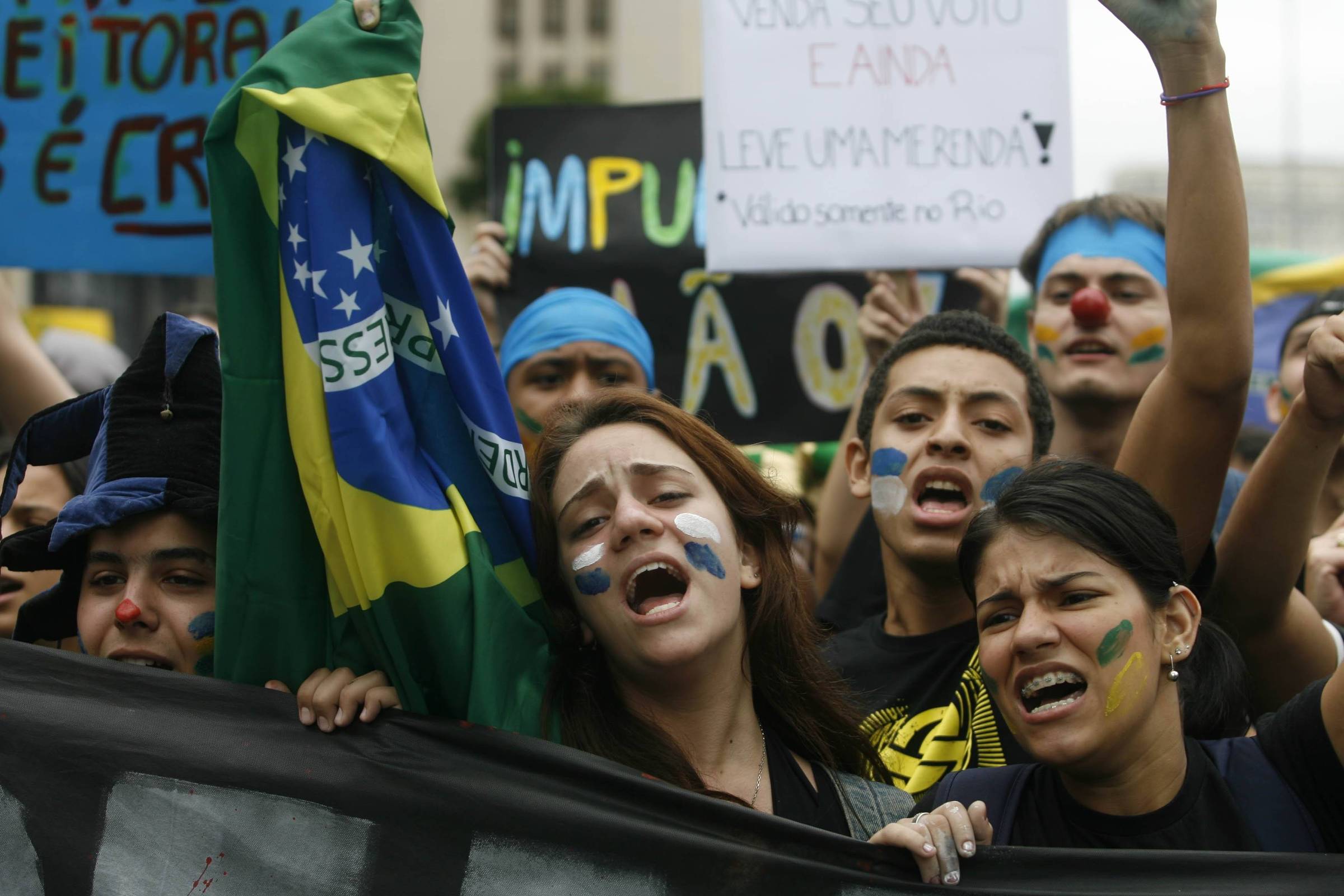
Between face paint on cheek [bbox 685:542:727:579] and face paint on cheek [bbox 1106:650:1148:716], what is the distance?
0.64 metres

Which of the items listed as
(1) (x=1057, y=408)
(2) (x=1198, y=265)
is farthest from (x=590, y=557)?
(1) (x=1057, y=408)

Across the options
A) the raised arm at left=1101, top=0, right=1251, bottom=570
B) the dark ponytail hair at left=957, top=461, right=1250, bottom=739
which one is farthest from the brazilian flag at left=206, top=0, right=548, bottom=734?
the raised arm at left=1101, top=0, right=1251, bottom=570

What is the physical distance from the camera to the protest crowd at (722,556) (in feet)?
6.68

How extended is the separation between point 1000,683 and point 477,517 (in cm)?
85

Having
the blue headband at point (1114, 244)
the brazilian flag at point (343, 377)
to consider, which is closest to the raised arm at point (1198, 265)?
the blue headband at point (1114, 244)

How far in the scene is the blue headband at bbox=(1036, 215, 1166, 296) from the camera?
3.56 meters

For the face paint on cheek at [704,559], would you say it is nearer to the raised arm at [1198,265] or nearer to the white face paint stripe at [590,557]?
the white face paint stripe at [590,557]

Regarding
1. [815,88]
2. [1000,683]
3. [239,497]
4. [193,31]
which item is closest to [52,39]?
[193,31]

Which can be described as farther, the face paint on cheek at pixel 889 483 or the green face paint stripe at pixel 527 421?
the green face paint stripe at pixel 527 421

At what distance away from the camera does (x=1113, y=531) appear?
215cm

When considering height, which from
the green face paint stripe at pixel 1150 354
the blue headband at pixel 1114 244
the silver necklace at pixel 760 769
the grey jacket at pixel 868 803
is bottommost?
the grey jacket at pixel 868 803

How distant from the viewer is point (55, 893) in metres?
2.00

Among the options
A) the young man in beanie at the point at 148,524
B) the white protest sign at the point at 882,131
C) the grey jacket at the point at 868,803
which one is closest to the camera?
the grey jacket at the point at 868,803

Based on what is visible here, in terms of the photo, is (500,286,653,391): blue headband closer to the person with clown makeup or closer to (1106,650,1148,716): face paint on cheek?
the person with clown makeup
